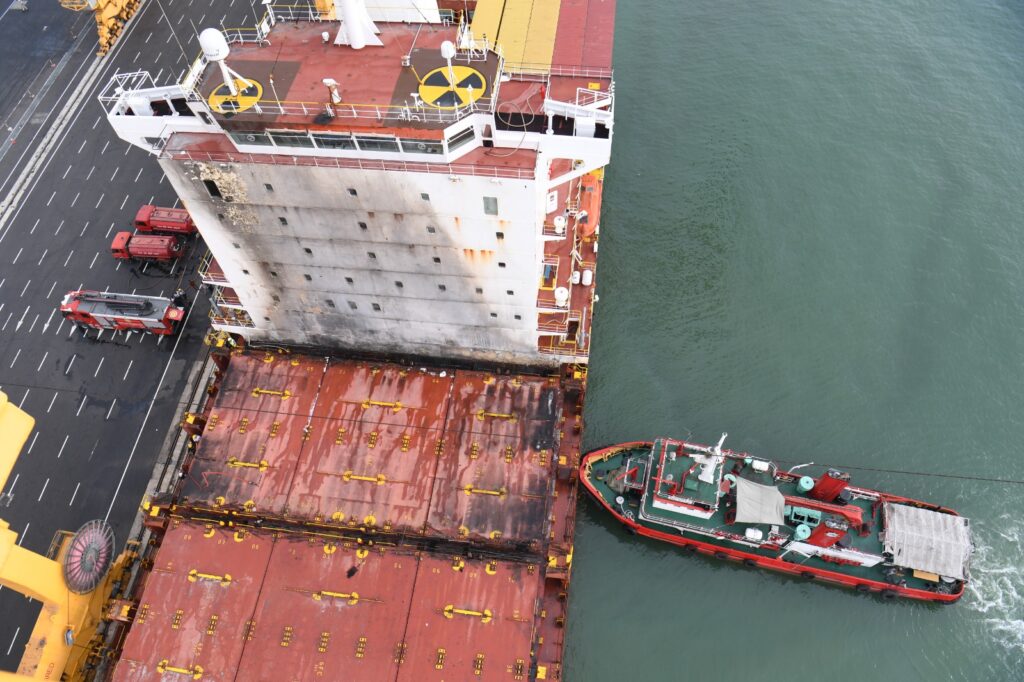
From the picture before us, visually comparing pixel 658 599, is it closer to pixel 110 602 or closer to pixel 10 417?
pixel 110 602

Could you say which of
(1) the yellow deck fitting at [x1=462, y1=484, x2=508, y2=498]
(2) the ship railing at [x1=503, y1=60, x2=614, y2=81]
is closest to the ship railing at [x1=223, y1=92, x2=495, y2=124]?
(2) the ship railing at [x1=503, y1=60, x2=614, y2=81]

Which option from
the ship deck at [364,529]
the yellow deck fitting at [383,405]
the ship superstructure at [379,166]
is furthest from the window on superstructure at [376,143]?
the yellow deck fitting at [383,405]

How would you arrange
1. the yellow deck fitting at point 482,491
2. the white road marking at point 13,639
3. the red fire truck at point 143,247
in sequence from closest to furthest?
the yellow deck fitting at point 482,491, the white road marking at point 13,639, the red fire truck at point 143,247

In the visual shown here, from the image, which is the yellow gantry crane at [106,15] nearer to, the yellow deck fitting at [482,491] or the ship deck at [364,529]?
the ship deck at [364,529]

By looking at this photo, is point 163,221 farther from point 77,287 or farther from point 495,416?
point 495,416

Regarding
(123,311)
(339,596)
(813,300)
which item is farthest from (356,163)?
(813,300)

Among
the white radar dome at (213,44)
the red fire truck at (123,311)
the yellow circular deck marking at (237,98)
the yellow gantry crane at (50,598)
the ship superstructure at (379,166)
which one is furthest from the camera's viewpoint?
the red fire truck at (123,311)

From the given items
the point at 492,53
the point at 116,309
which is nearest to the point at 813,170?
the point at 492,53
